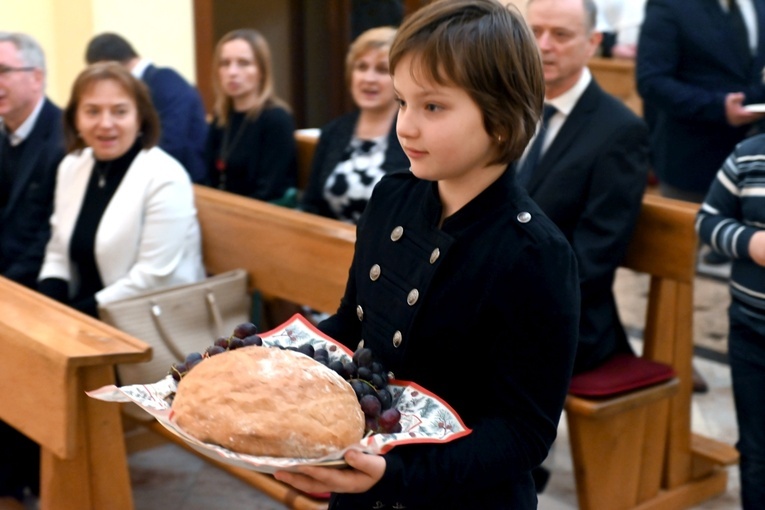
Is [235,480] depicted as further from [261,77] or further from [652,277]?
[261,77]

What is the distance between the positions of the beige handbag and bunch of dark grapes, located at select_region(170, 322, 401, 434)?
5.47 ft

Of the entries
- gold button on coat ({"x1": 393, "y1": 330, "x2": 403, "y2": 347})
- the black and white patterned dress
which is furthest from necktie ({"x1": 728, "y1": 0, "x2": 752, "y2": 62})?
gold button on coat ({"x1": 393, "y1": 330, "x2": 403, "y2": 347})

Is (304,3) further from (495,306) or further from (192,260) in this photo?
(495,306)

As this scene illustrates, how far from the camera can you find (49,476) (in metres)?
2.73

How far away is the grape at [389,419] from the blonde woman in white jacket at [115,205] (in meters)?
2.27

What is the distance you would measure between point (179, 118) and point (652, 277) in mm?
2713

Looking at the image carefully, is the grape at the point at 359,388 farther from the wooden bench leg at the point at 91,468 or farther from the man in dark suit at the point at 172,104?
the man in dark suit at the point at 172,104

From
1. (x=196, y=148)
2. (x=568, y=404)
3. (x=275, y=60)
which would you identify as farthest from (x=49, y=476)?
(x=275, y=60)

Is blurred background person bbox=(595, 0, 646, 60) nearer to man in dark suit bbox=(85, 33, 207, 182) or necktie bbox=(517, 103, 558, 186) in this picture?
man in dark suit bbox=(85, 33, 207, 182)

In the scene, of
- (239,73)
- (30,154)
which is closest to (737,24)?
(239,73)

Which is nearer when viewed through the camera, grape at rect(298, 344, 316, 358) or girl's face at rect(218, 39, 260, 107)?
grape at rect(298, 344, 316, 358)

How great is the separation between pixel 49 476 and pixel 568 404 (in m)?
1.51

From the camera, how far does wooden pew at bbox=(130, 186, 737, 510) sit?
10.3 ft

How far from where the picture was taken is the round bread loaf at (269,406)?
50.6 inches
